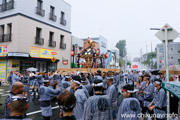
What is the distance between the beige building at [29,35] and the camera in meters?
16.8

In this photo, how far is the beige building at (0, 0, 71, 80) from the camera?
55.0 feet

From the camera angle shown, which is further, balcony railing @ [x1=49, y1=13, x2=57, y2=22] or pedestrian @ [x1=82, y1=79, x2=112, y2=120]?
balcony railing @ [x1=49, y1=13, x2=57, y2=22]

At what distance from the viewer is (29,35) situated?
702 inches

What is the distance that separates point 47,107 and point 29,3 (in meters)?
17.1

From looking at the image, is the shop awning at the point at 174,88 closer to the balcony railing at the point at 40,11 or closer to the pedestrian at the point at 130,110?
the pedestrian at the point at 130,110

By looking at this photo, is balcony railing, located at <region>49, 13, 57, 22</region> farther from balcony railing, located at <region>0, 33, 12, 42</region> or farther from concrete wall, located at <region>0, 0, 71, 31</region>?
balcony railing, located at <region>0, 33, 12, 42</region>

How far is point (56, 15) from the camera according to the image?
74.2 ft

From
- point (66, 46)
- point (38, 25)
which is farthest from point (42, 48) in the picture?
point (66, 46)

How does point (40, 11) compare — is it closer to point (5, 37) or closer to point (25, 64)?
point (5, 37)

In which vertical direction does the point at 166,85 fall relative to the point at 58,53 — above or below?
below

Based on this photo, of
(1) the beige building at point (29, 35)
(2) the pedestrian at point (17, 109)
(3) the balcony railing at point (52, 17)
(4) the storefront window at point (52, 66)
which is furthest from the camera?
(4) the storefront window at point (52, 66)

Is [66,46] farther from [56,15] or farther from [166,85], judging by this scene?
[166,85]

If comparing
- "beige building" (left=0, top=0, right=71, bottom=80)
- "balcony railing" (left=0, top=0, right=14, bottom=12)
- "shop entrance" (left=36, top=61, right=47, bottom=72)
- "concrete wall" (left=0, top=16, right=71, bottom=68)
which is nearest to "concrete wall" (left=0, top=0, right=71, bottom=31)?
"beige building" (left=0, top=0, right=71, bottom=80)

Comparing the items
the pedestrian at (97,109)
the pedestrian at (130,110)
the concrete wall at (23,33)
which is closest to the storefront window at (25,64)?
the concrete wall at (23,33)
